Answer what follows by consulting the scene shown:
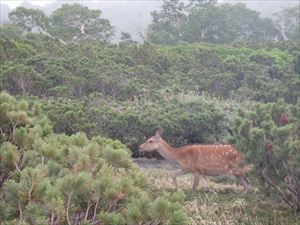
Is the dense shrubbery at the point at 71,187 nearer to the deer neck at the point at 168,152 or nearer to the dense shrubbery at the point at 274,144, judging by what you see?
the dense shrubbery at the point at 274,144

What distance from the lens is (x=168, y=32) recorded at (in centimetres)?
4278

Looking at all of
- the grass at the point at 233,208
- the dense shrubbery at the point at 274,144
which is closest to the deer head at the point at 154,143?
the grass at the point at 233,208

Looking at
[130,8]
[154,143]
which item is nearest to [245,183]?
[154,143]

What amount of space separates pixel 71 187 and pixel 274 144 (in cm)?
459

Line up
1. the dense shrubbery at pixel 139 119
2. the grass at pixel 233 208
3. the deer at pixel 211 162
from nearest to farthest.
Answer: the grass at pixel 233 208
the deer at pixel 211 162
the dense shrubbery at pixel 139 119

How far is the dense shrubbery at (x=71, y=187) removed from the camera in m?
3.63

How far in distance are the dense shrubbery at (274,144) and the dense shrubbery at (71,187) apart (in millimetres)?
3510

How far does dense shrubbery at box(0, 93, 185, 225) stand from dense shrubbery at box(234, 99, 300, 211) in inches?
138

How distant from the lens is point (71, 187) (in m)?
3.64

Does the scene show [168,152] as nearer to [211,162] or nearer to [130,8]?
[211,162]

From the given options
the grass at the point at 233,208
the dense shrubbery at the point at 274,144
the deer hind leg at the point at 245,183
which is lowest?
the grass at the point at 233,208

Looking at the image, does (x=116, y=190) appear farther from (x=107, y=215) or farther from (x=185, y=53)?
(x=185, y=53)

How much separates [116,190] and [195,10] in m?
39.7

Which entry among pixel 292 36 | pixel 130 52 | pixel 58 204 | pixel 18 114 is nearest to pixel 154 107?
pixel 130 52
